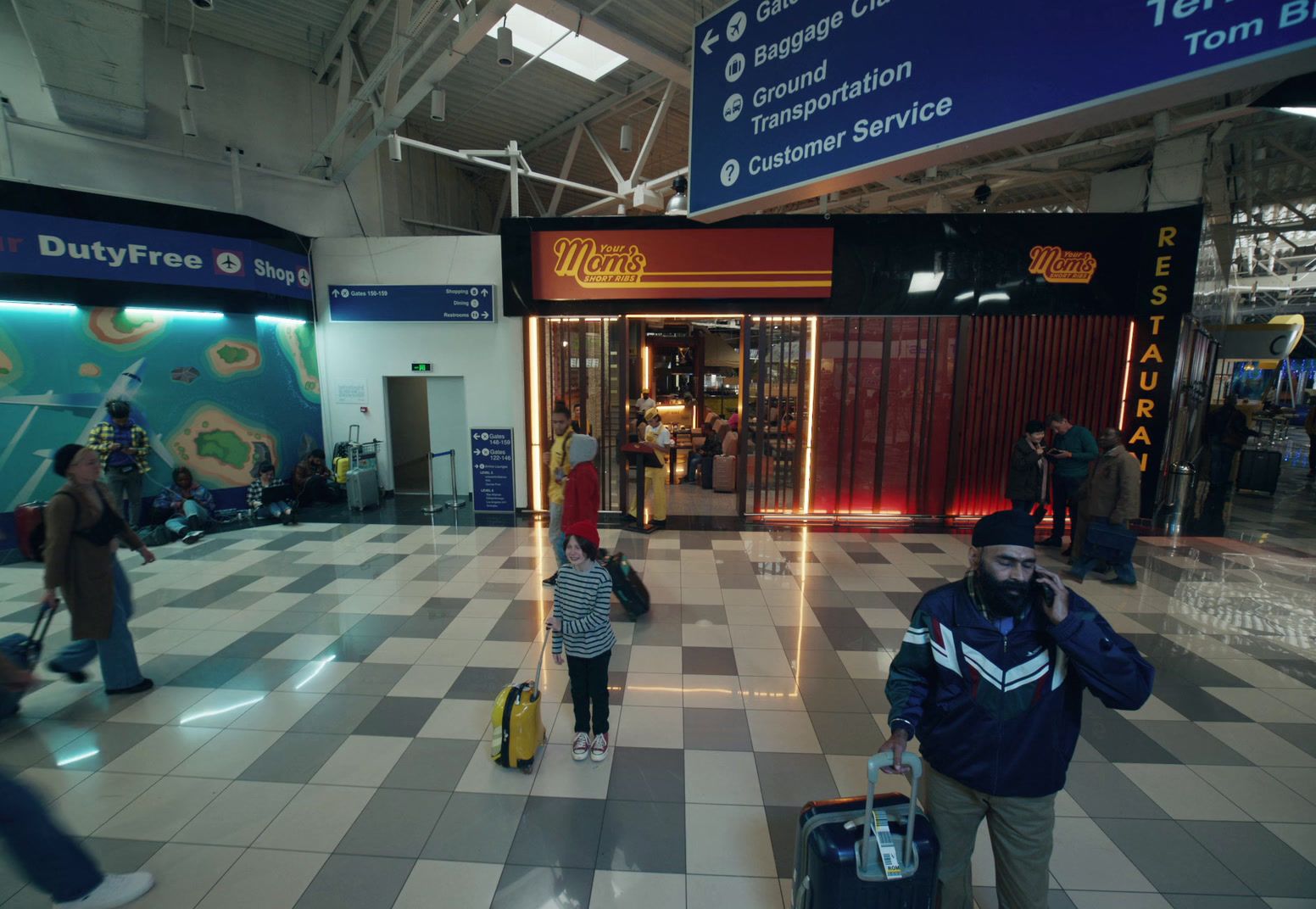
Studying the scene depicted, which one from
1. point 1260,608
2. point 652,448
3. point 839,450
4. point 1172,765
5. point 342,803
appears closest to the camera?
point 342,803

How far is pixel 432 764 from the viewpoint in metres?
3.31

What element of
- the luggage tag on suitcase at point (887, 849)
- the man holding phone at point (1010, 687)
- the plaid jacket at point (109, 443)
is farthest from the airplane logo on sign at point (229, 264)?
the luggage tag on suitcase at point (887, 849)

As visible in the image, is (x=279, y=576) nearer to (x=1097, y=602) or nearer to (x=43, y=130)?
(x=43, y=130)

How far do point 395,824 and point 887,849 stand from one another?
2427 mm

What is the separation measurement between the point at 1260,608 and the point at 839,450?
4752 mm

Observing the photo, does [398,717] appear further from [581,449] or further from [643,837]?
[581,449]

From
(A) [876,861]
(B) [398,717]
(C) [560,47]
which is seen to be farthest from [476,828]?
(C) [560,47]

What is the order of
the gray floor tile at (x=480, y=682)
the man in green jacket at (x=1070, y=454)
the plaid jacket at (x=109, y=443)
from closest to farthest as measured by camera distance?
1. the gray floor tile at (x=480, y=682)
2. the man in green jacket at (x=1070, y=454)
3. the plaid jacket at (x=109, y=443)

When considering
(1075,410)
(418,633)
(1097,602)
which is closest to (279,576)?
(418,633)

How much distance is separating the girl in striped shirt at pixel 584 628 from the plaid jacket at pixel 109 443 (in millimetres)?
7492

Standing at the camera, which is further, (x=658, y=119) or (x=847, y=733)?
(x=658, y=119)

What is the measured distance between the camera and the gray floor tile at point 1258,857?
258 cm

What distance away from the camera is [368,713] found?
3807 mm

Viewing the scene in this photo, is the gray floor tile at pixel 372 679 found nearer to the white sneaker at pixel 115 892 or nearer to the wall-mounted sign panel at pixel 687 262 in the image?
the white sneaker at pixel 115 892
